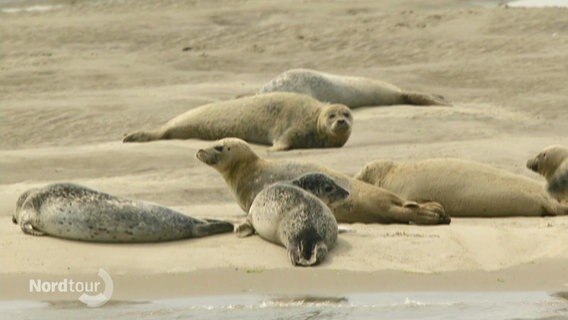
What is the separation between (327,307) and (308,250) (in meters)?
0.83

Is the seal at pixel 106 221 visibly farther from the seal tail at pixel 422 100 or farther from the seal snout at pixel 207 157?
the seal tail at pixel 422 100

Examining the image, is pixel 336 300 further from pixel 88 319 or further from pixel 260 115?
pixel 260 115

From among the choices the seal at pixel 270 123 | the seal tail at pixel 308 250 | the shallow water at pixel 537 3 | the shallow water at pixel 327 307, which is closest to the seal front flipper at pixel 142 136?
the seal at pixel 270 123

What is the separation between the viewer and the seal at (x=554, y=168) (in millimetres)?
9430

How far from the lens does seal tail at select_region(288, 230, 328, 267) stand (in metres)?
7.82

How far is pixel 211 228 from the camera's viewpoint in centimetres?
845

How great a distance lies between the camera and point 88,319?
698 cm

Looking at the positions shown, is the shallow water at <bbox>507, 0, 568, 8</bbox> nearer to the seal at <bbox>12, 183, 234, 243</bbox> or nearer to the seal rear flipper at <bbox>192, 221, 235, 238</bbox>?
the seal rear flipper at <bbox>192, 221, 235, 238</bbox>

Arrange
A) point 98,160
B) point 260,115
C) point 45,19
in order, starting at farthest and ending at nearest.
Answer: point 45,19 < point 260,115 < point 98,160

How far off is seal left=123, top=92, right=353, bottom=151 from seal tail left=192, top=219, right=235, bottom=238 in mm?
3627

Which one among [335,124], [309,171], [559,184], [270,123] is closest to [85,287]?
[309,171]

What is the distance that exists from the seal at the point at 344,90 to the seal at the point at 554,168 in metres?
4.47

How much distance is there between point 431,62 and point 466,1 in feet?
18.4

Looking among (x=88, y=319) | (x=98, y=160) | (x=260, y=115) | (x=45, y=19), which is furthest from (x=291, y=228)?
(x=45, y=19)
